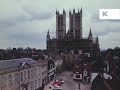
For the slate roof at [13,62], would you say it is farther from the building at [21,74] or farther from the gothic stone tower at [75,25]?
the gothic stone tower at [75,25]

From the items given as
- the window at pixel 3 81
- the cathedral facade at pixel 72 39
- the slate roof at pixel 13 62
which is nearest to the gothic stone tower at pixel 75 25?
the cathedral facade at pixel 72 39

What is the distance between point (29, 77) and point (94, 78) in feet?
3.51

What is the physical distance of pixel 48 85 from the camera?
3617mm

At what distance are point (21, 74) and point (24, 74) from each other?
0.06 m

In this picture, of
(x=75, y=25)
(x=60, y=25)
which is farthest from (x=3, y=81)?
(x=75, y=25)

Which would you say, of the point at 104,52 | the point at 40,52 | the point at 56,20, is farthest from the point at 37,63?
the point at 104,52

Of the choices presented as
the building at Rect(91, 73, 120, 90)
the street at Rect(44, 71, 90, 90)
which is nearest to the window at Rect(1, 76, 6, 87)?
the street at Rect(44, 71, 90, 90)

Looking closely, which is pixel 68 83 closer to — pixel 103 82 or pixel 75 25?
pixel 103 82

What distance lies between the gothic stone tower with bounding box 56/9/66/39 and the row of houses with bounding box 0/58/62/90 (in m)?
0.50

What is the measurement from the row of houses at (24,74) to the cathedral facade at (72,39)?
0.34 m

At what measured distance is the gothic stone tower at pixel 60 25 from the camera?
3.69m

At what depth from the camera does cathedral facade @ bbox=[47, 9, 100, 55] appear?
3.69 m

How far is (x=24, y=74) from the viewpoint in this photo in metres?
3.48

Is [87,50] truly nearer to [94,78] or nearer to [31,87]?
Answer: [94,78]
